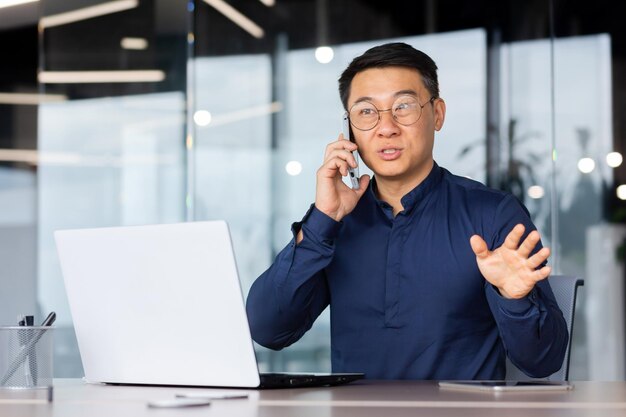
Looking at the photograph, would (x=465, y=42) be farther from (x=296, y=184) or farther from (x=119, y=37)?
(x=119, y=37)

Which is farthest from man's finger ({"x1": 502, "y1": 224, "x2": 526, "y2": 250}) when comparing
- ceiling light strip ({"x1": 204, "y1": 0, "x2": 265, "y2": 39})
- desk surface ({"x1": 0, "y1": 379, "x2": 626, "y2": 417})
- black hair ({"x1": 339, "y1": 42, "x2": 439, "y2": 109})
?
ceiling light strip ({"x1": 204, "y1": 0, "x2": 265, "y2": 39})

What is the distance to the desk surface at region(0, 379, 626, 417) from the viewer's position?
148cm

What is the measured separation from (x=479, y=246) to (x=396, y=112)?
66cm

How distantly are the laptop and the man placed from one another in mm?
398

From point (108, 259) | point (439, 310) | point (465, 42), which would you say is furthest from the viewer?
point (465, 42)

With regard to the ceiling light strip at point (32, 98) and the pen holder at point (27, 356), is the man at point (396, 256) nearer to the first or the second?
the pen holder at point (27, 356)

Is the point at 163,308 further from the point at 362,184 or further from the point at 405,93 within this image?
the point at 405,93

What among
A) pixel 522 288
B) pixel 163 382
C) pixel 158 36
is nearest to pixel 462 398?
pixel 522 288

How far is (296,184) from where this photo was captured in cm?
532

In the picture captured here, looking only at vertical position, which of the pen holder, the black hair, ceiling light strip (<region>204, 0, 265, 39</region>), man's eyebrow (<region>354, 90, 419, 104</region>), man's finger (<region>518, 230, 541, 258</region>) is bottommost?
the pen holder

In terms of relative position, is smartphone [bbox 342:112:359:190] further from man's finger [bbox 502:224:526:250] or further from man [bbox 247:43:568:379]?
man's finger [bbox 502:224:526:250]

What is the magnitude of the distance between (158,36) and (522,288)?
3881 mm

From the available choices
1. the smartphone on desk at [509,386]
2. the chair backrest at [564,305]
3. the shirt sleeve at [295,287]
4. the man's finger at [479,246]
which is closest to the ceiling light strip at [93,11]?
the shirt sleeve at [295,287]

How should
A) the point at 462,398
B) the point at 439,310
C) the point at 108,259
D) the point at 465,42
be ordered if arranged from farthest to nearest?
the point at 465,42
the point at 439,310
the point at 108,259
the point at 462,398
